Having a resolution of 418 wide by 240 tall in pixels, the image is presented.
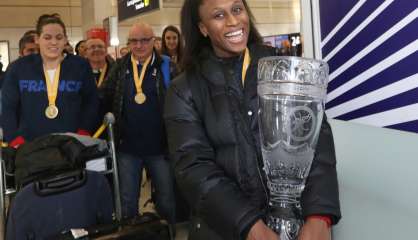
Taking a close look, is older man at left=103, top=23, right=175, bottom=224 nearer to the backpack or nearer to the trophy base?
the backpack

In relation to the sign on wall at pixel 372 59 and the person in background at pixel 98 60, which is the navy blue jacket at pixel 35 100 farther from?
the sign on wall at pixel 372 59

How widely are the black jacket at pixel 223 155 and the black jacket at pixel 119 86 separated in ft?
5.99

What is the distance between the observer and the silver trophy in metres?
1.09

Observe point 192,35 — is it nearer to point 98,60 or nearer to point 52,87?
point 52,87

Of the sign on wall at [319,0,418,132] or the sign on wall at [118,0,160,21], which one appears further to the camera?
Answer: the sign on wall at [118,0,160,21]

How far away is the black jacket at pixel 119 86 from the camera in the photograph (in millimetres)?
3135

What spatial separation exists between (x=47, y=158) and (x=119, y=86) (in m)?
1.02

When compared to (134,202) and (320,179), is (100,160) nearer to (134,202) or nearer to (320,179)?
(134,202)

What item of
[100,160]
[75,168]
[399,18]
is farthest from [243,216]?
[100,160]

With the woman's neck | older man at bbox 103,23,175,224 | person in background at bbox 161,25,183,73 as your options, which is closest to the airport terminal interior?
the woman's neck

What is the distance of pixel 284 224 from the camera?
3.70ft

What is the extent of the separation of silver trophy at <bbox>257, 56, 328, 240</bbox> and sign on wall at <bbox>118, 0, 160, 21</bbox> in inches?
199

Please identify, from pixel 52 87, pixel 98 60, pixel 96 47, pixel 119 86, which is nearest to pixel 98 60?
pixel 98 60

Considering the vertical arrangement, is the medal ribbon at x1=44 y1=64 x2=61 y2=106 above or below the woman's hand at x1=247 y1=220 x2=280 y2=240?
above
